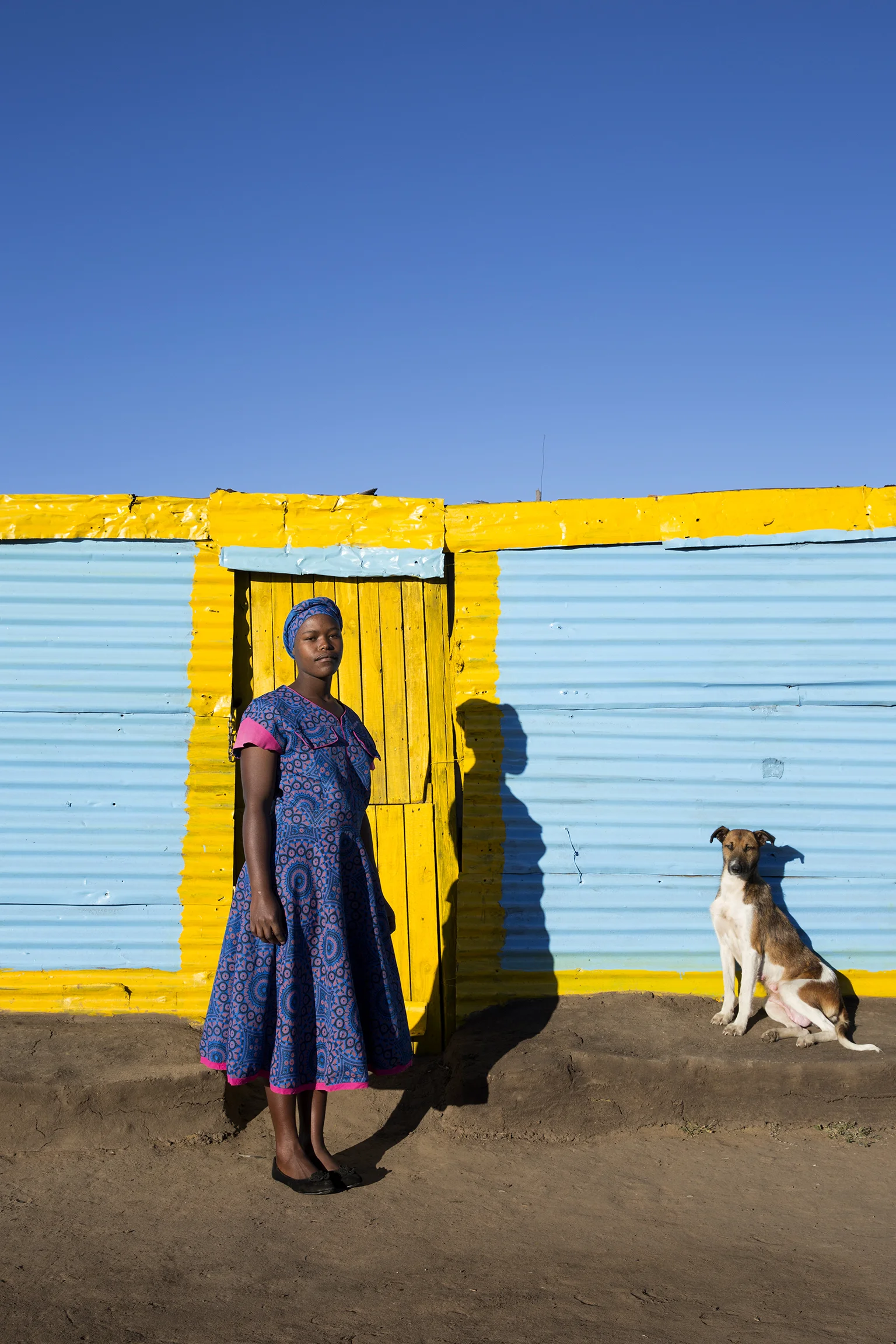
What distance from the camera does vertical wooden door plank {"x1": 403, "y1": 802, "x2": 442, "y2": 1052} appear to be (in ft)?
17.4

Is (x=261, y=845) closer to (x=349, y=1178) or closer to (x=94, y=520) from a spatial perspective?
(x=349, y=1178)

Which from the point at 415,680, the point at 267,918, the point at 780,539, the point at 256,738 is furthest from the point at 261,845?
the point at 780,539

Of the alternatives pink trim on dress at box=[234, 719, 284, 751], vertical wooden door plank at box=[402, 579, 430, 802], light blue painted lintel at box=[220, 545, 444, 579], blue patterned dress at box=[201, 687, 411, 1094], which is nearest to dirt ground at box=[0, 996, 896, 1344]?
blue patterned dress at box=[201, 687, 411, 1094]

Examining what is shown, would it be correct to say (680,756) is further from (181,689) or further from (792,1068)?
(181,689)

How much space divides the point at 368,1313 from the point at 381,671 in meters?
3.01

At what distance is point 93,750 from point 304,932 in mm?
2094

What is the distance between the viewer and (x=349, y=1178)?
3.92m

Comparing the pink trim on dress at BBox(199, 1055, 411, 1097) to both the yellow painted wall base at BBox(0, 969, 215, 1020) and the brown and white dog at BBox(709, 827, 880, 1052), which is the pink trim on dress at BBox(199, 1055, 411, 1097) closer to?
the yellow painted wall base at BBox(0, 969, 215, 1020)

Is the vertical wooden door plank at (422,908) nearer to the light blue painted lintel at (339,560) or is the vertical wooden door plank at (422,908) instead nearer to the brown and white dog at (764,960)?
the light blue painted lintel at (339,560)

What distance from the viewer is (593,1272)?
3.31 meters

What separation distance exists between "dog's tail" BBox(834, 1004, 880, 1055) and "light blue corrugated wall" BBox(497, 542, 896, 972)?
0.51 meters

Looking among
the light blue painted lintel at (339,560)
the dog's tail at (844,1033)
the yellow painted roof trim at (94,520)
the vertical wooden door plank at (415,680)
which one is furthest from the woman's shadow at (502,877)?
the yellow painted roof trim at (94,520)

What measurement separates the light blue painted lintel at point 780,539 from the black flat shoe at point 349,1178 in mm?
3274

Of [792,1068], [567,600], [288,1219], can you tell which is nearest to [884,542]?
[567,600]
